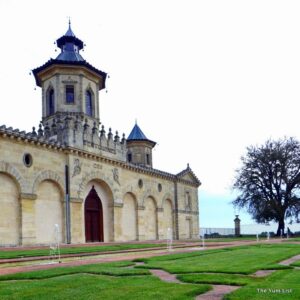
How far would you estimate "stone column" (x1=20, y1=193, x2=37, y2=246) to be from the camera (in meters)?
28.4

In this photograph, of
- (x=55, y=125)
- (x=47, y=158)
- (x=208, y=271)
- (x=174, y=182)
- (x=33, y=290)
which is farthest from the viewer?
(x=174, y=182)

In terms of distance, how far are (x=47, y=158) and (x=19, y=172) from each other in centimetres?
315

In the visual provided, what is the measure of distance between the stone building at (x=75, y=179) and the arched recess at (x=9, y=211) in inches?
2.5

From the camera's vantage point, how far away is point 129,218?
41688mm

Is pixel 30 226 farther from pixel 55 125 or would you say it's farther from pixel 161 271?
pixel 161 271

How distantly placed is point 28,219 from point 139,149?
26.7 m

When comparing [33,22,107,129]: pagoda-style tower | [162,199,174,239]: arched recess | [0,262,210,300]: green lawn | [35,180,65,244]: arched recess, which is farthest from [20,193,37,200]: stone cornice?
[162,199,174,239]: arched recess

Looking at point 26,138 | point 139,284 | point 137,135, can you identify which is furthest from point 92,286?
point 137,135

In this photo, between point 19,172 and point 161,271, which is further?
point 19,172

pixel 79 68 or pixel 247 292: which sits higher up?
pixel 79 68

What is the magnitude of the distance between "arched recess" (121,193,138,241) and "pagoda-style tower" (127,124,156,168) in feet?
38.3

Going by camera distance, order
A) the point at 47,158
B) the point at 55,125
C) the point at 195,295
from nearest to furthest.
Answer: the point at 195,295, the point at 47,158, the point at 55,125

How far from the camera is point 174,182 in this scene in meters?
51.7

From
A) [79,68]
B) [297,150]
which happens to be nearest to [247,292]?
[79,68]
